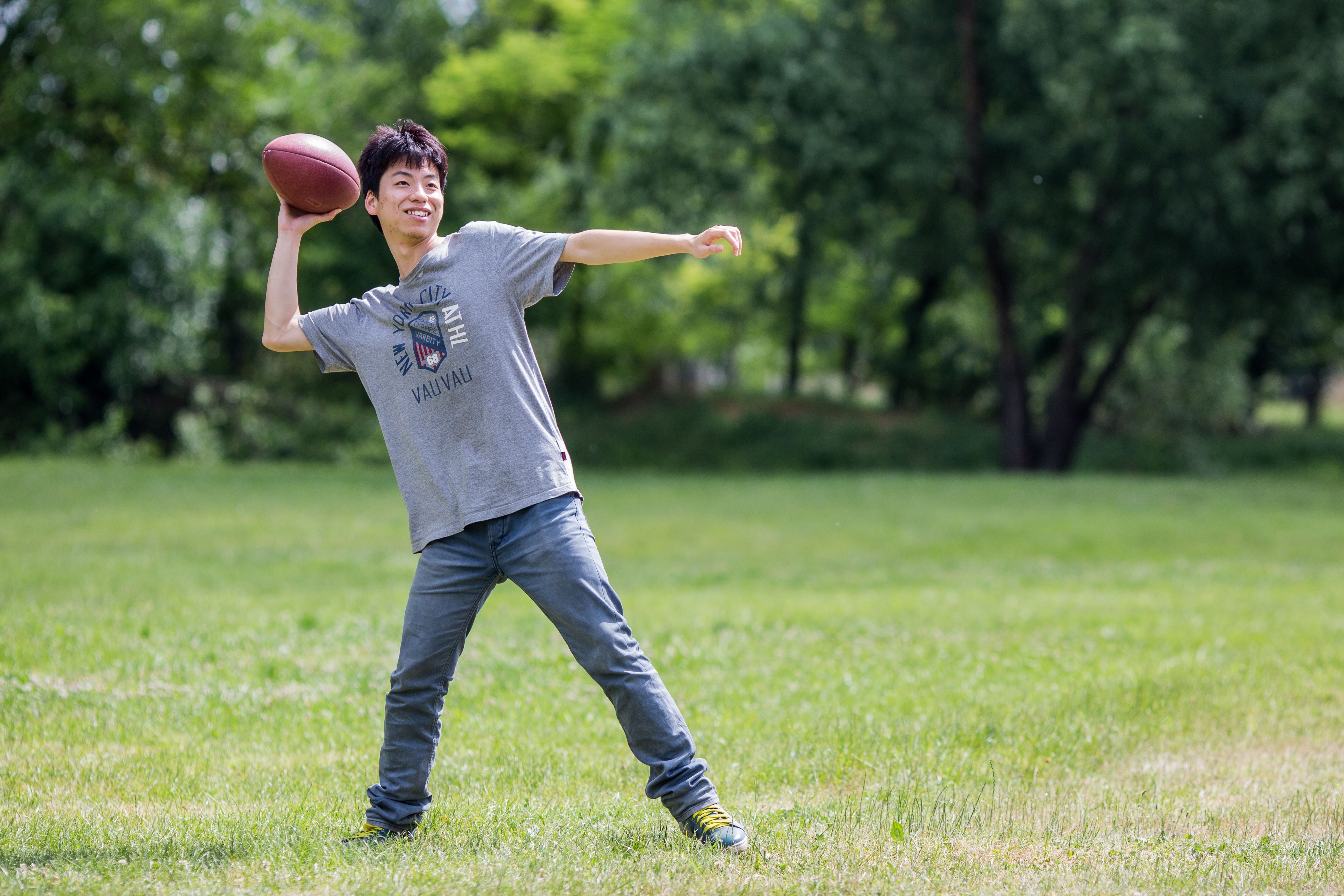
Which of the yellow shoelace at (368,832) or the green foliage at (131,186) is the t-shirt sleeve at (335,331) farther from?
the green foliage at (131,186)

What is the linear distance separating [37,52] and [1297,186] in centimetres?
2403

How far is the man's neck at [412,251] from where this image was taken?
4.11 m

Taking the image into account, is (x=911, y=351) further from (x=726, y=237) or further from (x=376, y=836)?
(x=376, y=836)

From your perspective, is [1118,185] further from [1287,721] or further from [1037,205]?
[1287,721]

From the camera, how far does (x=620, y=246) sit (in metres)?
3.98

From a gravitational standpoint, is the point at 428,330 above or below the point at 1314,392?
above

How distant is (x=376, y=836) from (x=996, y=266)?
A: 2272 cm

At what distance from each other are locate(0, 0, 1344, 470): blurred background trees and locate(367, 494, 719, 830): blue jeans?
18.0 m

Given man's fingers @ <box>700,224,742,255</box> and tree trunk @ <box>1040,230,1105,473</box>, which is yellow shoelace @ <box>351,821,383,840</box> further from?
tree trunk @ <box>1040,230,1105,473</box>

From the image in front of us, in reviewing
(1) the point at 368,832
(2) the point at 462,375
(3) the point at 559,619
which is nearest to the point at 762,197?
(2) the point at 462,375

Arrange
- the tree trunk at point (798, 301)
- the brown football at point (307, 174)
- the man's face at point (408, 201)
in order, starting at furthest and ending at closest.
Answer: the tree trunk at point (798, 301)
the brown football at point (307, 174)
the man's face at point (408, 201)

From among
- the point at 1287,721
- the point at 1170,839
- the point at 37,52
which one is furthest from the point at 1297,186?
the point at 37,52

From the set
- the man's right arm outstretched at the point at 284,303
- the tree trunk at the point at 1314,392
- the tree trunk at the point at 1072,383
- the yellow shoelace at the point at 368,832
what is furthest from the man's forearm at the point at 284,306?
the tree trunk at the point at 1314,392

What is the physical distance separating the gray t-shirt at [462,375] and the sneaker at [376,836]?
94 centimetres
